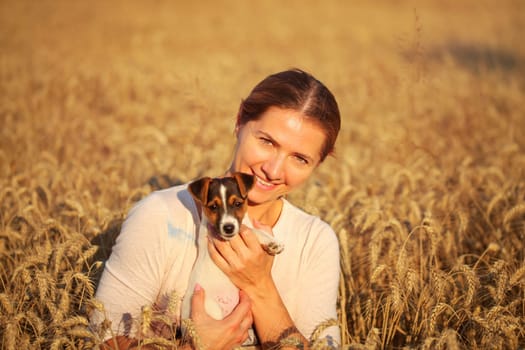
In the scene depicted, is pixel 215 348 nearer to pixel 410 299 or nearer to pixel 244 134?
pixel 244 134

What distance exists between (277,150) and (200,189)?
636 millimetres

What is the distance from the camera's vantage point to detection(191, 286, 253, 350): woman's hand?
304 centimetres

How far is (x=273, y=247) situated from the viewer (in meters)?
3.28

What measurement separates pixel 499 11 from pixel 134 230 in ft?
97.0

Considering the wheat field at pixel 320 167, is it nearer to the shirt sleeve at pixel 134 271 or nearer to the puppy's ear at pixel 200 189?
the shirt sleeve at pixel 134 271

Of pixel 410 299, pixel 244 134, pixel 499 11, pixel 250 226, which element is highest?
pixel 499 11

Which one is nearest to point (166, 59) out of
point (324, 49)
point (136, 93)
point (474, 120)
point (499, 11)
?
point (136, 93)

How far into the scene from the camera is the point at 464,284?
14.4ft

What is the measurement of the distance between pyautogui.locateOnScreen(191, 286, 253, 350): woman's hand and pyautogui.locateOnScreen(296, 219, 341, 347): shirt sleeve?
0.44 m

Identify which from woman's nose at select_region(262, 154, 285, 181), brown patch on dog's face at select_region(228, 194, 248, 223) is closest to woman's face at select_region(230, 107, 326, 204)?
woman's nose at select_region(262, 154, 285, 181)

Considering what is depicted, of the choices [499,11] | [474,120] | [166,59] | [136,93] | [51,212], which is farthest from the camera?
[499,11]

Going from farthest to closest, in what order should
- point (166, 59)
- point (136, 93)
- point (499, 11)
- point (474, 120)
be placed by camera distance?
point (499, 11) < point (166, 59) < point (136, 93) < point (474, 120)

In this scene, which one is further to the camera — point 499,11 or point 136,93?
point 499,11

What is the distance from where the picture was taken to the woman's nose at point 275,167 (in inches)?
138
